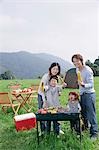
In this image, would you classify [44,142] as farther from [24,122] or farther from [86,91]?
[24,122]

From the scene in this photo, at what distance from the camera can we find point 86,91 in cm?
600

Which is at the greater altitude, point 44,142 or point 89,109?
point 89,109

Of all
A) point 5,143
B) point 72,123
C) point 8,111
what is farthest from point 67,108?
point 8,111

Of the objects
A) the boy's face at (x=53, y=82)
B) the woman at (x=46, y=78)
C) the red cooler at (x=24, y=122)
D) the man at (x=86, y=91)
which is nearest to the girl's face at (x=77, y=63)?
the man at (x=86, y=91)

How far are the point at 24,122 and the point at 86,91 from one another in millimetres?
1368

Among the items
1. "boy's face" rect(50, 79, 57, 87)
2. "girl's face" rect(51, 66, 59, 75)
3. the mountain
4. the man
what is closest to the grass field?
the man

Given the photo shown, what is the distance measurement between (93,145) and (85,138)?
15cm

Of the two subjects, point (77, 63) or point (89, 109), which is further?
point (89, 109)

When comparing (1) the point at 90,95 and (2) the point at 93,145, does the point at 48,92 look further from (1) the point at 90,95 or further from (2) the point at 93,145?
(2) the point at 93,145

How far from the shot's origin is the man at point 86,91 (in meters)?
5.86

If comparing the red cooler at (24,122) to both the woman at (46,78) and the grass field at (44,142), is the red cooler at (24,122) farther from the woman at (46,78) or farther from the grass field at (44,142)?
the woman at (46,78)

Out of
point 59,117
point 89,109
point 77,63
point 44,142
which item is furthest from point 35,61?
point 59,117

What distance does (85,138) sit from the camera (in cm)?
577

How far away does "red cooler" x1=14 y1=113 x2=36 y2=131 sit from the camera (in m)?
6.61
